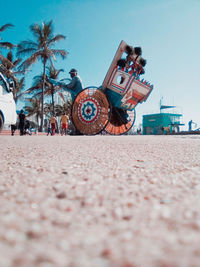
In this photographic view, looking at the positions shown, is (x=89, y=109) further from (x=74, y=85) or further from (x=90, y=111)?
(x=74, y=85)

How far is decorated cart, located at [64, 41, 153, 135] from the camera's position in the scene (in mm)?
6262

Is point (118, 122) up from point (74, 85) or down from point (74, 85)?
down

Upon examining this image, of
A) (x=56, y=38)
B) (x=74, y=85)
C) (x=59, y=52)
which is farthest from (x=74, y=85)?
(x=56, y=38)

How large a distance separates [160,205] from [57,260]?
0.40 meters

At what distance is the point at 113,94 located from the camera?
676 cm

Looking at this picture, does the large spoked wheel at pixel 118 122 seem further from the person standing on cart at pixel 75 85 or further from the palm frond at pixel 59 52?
the palm frond at pixel 59 52

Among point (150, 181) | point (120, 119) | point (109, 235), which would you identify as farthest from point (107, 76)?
point (109, 235)

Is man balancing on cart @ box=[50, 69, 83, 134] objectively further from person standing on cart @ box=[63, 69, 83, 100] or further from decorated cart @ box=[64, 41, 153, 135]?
decorated cart @ box=[64, 41, 153, 135]

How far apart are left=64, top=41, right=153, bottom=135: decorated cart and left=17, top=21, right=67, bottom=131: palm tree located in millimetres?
9181

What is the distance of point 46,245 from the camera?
41 centimetres

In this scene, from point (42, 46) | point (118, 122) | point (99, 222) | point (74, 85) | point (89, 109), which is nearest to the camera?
point (99, 222)

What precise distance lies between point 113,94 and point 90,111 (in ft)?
3.95

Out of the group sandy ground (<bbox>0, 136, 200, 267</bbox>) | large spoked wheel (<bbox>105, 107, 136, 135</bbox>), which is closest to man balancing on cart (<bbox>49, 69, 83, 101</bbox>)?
large spoked wheel (<bbox>105, 107, 136, 135</bbox>)

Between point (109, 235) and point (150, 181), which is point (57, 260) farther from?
point (150, 181)
